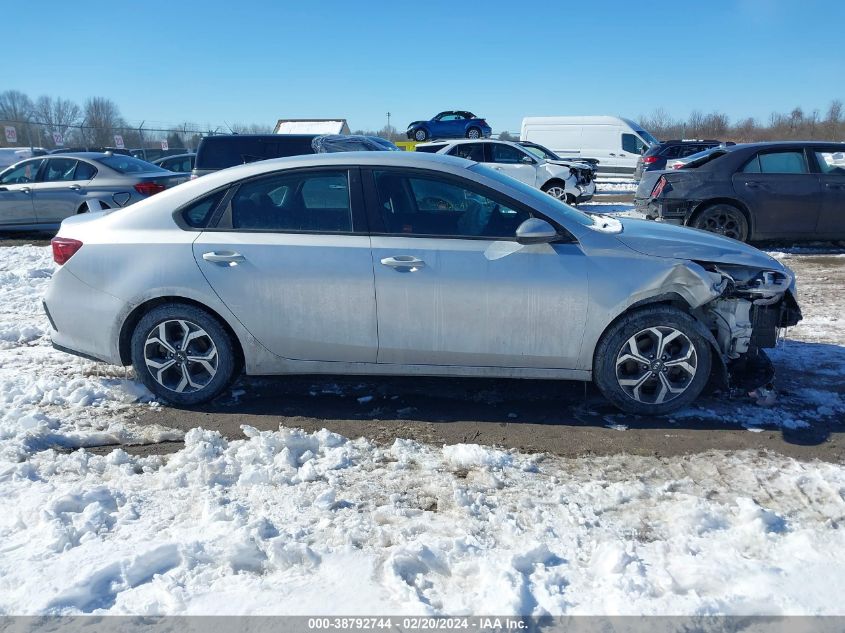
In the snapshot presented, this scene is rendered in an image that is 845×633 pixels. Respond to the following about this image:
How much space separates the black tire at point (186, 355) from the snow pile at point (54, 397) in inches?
12.0

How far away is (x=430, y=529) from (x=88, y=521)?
1.58m

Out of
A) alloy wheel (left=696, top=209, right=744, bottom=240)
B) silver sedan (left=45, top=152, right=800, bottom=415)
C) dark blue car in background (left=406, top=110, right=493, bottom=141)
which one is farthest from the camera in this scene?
dark blue car in background (left=406, top=110, right=493, bottom=141)

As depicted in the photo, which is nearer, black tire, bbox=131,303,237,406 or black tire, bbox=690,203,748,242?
black tire, bbox=131,303,237,406

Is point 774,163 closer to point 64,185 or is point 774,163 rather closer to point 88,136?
point 64,185

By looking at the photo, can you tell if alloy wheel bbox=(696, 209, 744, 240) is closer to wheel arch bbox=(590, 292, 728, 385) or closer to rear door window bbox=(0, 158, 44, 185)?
wheel arch bbox=(590, 292, 728, 385)

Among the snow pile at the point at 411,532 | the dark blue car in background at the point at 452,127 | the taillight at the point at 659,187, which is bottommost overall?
the snow pile at the point at 411,532

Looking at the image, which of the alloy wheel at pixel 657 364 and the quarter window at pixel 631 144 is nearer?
the alloy wheel at pixel 657 364

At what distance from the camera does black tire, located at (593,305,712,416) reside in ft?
13.1

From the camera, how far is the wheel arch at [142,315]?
422 cm

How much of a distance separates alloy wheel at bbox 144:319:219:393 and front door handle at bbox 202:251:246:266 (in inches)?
17.6

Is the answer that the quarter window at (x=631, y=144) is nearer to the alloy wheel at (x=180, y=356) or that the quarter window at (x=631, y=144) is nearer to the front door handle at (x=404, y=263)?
the front door handle at (x=404, y=263)

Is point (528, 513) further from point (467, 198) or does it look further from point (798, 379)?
point (798, 379)

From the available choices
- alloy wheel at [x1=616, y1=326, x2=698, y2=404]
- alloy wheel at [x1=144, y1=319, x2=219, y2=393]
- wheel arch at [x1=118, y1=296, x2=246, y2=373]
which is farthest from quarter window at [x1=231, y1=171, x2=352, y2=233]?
alloy wheel at [x1=616, y1=326, x2=698, y2=404]

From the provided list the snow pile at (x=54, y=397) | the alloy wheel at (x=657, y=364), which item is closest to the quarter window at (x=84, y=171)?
the snow pile at (x=54, y=397)
